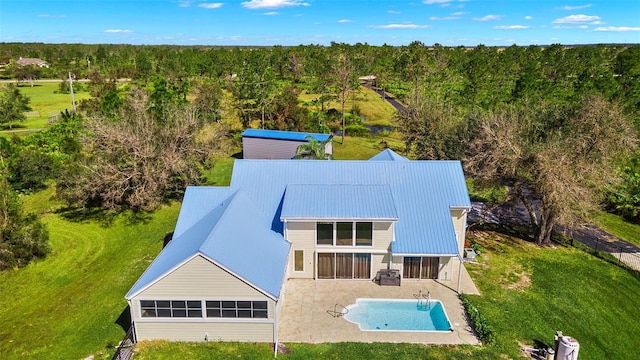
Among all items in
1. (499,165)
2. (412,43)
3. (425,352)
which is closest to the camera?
(425,352)

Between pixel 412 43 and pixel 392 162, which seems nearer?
pixel 392 162

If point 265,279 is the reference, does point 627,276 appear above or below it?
below

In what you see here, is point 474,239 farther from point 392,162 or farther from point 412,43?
point 412,43

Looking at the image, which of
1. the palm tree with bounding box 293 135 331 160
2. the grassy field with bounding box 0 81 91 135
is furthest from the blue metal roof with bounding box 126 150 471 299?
the grassy field with bounding box 0 81 91 135

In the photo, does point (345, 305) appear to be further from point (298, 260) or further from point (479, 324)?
point (479, 324)

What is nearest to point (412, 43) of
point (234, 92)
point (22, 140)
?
point (234, 92)

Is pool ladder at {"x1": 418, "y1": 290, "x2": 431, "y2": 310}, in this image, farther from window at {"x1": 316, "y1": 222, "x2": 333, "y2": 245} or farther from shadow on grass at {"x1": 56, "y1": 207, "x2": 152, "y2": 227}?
shadow on grass at {"x1": 56, "y1": 207, "x2": 152, "y2": 227}

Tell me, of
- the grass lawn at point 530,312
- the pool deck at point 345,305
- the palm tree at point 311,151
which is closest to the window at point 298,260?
the pool deck at point 345,305
